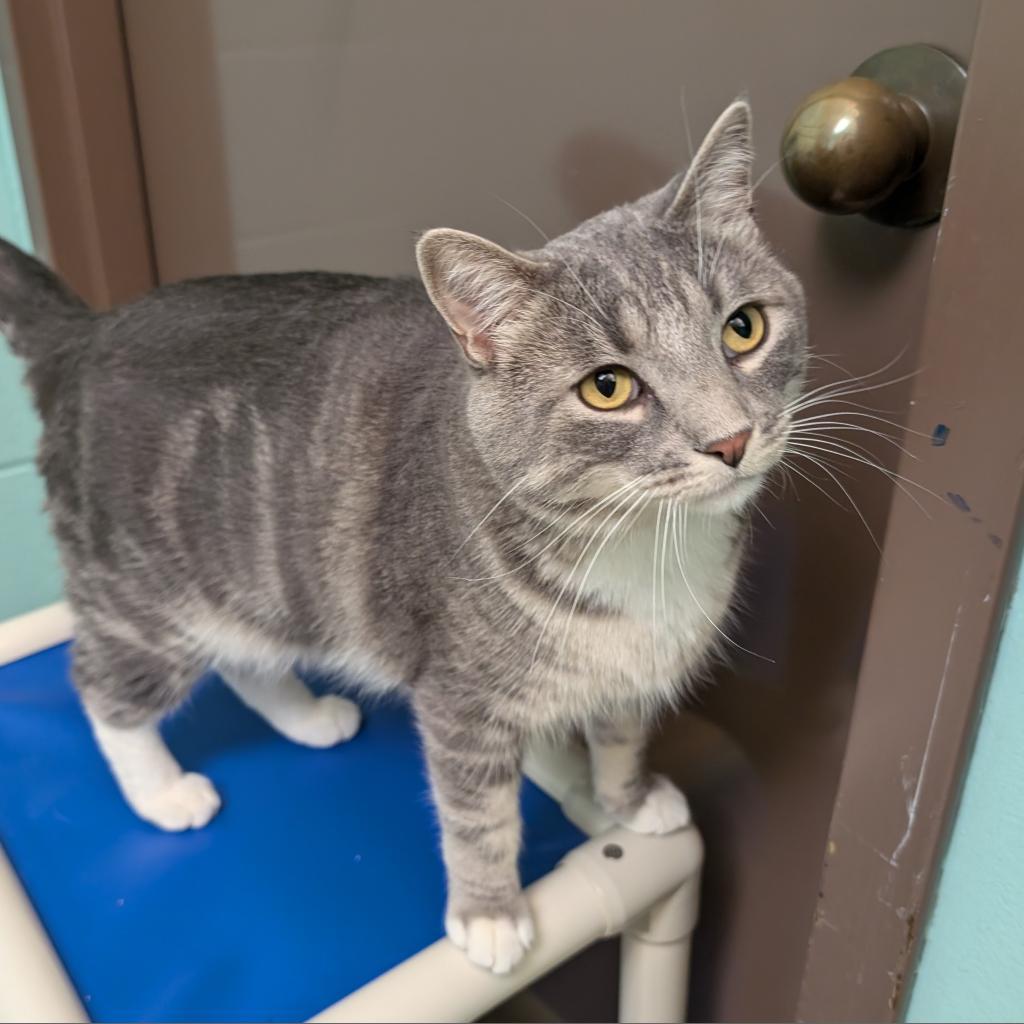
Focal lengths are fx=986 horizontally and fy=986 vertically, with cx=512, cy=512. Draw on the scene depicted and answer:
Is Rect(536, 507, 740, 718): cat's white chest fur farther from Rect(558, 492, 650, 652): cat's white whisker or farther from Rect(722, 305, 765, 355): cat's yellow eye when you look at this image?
Rect(722, 305, 765, 355): cat's yellow eye

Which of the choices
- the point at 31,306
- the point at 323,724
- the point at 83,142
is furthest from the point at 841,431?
the point at 83,142

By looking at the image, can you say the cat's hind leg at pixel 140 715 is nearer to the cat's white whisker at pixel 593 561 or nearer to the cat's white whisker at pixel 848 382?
the cat's white whisker at pixel 593 561

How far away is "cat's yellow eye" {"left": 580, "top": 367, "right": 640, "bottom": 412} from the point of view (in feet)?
2.16

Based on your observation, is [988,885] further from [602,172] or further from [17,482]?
[17,482]

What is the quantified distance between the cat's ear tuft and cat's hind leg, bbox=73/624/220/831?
640mm

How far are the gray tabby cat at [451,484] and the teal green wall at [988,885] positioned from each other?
218 mm

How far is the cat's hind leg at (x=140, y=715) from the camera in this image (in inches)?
37.6

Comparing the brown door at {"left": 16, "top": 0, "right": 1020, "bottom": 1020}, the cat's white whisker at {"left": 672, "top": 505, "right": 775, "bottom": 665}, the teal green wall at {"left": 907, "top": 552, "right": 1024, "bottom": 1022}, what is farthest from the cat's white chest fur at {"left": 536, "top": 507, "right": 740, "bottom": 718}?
the teal green wall at {"left": 907, "top": 552, "right": 1024, "bottom": 1022}

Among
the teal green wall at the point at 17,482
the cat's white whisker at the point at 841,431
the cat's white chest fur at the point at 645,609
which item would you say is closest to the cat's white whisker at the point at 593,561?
the cat's white chest fur at the point at 645,609

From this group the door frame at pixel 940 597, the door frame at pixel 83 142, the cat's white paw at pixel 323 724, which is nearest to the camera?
the door frame at pixel 940 597

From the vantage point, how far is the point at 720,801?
103 cm

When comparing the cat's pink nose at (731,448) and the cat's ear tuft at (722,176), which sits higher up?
the cat's ear tuft at (722,176)

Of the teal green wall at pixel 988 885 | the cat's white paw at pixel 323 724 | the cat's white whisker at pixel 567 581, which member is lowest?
the cat's white paw at pixel 323 724

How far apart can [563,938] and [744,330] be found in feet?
1.75
